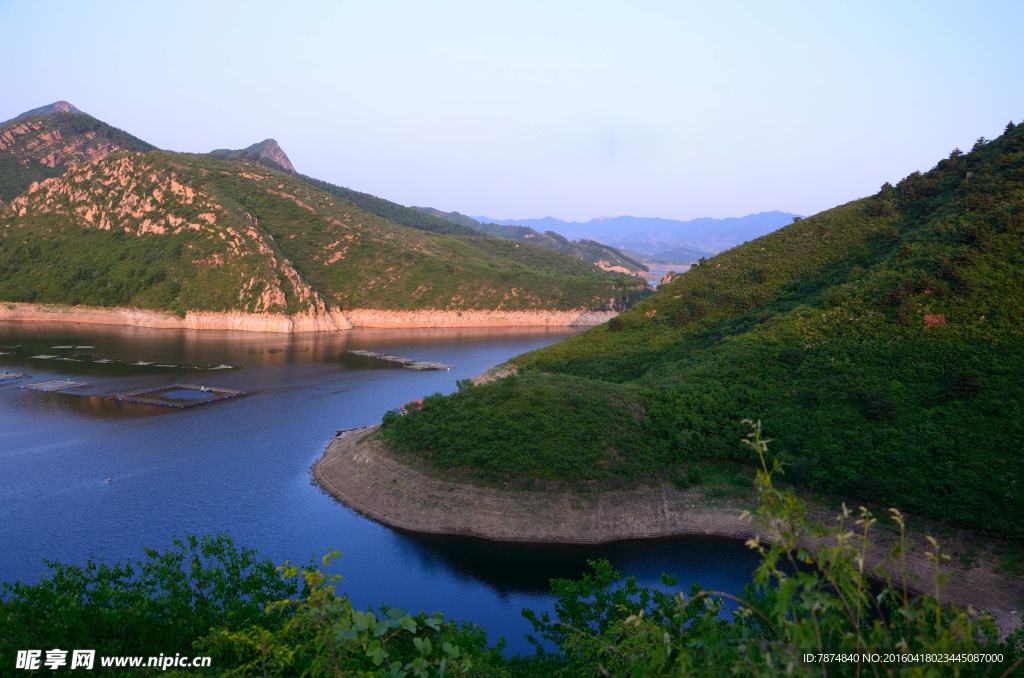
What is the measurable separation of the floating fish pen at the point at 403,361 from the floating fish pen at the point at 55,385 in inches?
1390

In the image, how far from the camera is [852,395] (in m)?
35.5

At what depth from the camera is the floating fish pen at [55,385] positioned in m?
63.8

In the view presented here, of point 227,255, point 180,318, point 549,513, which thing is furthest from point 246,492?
point 227,255

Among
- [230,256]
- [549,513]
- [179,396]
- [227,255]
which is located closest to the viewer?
[549,513]

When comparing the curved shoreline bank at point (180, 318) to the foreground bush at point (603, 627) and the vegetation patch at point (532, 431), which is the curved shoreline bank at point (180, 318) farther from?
the foreground bush at point (603, 627)

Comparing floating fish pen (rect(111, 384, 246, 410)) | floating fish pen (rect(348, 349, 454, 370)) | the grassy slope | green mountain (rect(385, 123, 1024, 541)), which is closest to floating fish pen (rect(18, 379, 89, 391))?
floating fish pen (rect(111, 384, 246, 410))

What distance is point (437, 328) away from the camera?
126 m

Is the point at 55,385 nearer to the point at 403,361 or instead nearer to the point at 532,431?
the point at 403,361

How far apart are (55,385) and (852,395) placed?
74893mm

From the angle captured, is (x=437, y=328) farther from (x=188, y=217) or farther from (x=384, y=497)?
(x=384, y=497)

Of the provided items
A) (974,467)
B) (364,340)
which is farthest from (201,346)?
(974,467)

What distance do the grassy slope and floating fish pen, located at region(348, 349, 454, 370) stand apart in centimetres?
2841

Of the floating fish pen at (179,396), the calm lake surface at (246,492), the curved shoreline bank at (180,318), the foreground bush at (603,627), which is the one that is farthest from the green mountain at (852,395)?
the curved shoreline bank at (180,318)

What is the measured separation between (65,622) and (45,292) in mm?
127031
